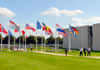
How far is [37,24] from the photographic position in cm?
5166

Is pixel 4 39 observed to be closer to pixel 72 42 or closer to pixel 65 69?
pixel 72 42

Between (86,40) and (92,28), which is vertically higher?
(92,28)

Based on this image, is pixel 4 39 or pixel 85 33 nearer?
pixel 85 33

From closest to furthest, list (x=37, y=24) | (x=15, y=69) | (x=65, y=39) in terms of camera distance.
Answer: (x=15, y=69) < (x=37, y=24) < (x=65, y=39)

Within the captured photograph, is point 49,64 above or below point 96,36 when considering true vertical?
below

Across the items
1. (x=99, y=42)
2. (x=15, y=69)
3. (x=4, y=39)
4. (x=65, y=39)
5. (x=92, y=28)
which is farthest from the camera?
(x=4, y=39)

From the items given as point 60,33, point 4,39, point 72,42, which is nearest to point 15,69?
point 60,33

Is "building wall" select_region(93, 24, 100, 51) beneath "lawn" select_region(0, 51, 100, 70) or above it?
above

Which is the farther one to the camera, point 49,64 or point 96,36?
point 96,36

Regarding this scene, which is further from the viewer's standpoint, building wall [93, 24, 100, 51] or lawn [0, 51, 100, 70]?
building wall [93, 24, 100, 51]

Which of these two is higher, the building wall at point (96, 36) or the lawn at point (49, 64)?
the building wall at point (96, 36)

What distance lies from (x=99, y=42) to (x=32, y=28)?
106ft

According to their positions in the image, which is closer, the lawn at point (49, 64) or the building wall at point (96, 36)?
the lawn at point (49, 64)

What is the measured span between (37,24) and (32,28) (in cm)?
201
